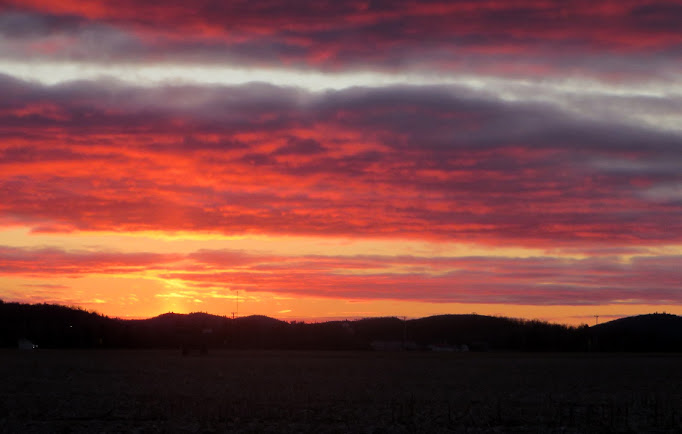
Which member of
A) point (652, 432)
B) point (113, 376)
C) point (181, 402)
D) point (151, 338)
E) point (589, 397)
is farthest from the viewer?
point (151, 338)

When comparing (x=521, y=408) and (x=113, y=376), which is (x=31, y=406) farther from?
(x=113, y=376)

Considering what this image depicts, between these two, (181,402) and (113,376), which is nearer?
(181,402)

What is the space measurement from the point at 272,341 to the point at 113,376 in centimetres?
13197

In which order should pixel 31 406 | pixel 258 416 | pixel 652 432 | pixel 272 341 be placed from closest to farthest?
1. pixel 652 432
2. pixel 258 416
3. pixel 31 406
4. pixel 272 341

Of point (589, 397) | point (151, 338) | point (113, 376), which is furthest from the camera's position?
point (151, 338)

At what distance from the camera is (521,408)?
4094 centimetres

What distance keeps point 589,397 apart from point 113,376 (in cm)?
3687

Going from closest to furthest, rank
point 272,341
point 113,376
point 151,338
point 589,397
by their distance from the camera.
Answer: point 589,397 < point 113,376 < point 151,338 < point 272,341

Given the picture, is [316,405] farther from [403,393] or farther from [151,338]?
[151,338]

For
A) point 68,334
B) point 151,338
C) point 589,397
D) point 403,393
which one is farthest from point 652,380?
point 68,334

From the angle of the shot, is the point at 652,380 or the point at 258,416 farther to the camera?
the point at 652,380

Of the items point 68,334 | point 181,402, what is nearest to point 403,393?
point 181,402

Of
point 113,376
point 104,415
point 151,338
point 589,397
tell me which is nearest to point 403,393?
point 589,397

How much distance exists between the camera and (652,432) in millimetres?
32281
